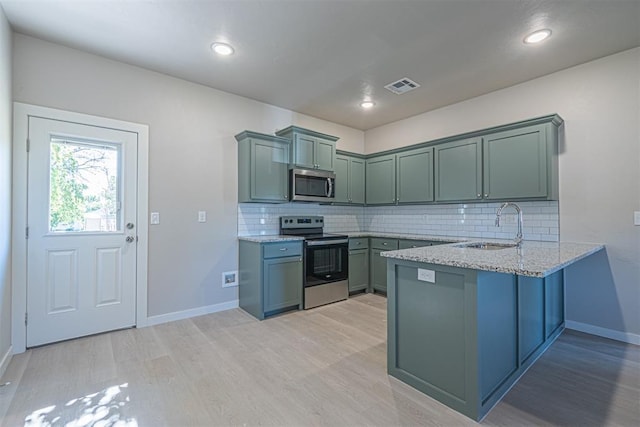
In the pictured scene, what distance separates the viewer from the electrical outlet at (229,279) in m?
3.71

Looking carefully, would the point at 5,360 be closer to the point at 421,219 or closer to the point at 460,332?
the point at 460,332

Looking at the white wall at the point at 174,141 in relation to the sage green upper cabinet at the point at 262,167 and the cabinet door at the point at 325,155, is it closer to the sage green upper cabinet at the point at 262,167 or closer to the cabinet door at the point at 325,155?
the sage green upper cabinet at the point at 262,167

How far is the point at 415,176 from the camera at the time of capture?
4285 mm

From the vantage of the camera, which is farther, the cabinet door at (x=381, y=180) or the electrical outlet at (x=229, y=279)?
the cabinet door at (x=381, y=180)

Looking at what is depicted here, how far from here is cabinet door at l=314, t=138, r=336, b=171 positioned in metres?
4.20

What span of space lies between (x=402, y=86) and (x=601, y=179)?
2230 millimetres

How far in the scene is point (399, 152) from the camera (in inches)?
177

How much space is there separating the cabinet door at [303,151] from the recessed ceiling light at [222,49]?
1.35 m


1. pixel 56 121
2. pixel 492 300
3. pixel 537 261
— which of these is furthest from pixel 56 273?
pixel 537 261

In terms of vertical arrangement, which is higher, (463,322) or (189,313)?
(463,322)

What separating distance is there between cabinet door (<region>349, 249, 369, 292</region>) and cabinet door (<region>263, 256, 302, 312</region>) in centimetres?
93

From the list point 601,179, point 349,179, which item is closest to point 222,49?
point 349,179

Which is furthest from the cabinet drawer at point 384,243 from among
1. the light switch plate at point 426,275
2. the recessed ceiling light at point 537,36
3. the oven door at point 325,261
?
the recessed ceiling light at point 537,36

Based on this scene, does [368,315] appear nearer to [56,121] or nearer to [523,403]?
[523,403]
